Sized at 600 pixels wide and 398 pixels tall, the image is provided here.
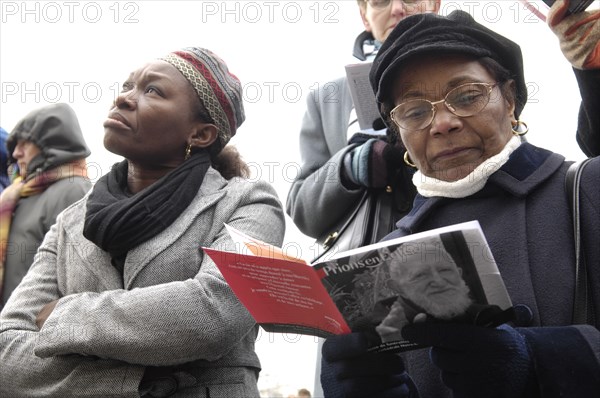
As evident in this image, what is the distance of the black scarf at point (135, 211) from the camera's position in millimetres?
2510

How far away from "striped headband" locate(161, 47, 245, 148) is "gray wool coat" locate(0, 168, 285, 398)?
451mm

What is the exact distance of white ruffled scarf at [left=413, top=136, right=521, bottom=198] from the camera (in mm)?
1950

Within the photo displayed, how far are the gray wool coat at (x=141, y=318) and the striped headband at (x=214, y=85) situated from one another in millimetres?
451

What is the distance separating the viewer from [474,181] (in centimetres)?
196

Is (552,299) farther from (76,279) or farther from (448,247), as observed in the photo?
(76,279)

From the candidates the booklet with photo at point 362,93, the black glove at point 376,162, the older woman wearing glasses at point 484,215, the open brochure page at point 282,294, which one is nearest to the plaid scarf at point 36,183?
the booklet with photo at point 362,93

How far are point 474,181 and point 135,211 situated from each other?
4.01 ft

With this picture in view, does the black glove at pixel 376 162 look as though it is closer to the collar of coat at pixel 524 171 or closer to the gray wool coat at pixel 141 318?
the gray wool coat at pixel 141 318

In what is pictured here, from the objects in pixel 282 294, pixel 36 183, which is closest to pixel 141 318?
pixel 282 294

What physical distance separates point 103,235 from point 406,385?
1.24 m

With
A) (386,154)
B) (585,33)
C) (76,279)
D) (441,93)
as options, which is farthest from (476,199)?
(76,279)

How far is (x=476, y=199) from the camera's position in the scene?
1.99 metres

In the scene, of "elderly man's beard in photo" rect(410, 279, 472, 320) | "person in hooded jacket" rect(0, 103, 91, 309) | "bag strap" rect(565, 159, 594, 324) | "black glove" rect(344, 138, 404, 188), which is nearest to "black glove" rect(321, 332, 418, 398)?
"elderly man's beard in photo" rect(410, 279, 472, 320)

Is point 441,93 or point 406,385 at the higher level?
point 441,93
